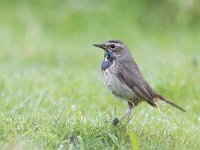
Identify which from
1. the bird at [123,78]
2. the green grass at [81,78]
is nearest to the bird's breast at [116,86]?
the bird at [123,78]

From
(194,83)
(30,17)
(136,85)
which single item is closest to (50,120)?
(136,85)

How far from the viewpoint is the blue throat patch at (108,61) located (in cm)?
770

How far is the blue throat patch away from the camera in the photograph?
7703 millimetres

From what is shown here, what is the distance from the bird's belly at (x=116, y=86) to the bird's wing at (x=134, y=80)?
1.9 inches

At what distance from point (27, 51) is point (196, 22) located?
4185 mm

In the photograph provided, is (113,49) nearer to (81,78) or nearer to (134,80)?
(134,80)

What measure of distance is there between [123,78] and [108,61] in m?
0.30

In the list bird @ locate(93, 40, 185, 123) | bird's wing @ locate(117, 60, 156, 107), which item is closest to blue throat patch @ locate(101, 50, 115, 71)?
bird @ locate(93, 40, 185, 123)

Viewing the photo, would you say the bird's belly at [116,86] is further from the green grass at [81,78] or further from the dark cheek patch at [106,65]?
the green grass at [81,78]

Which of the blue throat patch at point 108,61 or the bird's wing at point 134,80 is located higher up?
the blue throat patch at point 108,61

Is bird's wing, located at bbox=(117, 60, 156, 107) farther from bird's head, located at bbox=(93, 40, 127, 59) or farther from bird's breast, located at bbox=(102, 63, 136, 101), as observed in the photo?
bird's head, located at bbox=(93, 40, 127, 59)

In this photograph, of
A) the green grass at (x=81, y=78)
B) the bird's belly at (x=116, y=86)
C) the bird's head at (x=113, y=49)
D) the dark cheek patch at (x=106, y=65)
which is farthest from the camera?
the bird's head at (x=113, y=49)

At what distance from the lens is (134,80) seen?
764 cm

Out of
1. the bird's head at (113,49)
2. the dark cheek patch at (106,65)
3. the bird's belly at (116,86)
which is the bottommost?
the bird's belly at (116,86)
